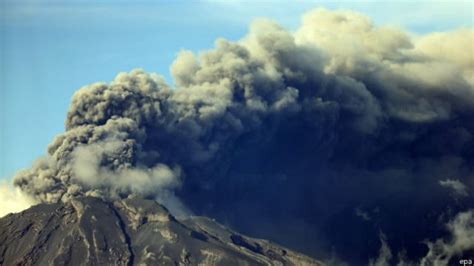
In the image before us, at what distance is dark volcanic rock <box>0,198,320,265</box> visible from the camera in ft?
377

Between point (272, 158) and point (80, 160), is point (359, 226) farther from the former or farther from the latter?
point (80, 160)

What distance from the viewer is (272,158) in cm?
14200

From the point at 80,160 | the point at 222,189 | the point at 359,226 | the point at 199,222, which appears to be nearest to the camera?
the point at 80,160

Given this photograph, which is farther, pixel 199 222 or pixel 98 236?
pixel 199 222

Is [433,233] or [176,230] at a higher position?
[176,230]

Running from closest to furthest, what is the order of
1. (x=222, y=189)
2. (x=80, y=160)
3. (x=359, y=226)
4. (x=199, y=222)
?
(x=80, y=160), (x=199, y=222), (x=222, y=189), (x=359, y=226)

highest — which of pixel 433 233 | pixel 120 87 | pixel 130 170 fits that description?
pixel 120 87

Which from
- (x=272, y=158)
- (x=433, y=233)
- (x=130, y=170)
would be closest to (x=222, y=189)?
(x=272, y=158)

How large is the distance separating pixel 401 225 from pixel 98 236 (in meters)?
58.5

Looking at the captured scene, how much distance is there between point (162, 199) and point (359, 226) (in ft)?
138

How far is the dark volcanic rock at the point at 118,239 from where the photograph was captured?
377 feet

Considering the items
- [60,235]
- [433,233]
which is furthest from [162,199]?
[433,233]

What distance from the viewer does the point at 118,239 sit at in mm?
118688

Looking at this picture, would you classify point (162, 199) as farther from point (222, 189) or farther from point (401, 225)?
Result: point (401, 225)
